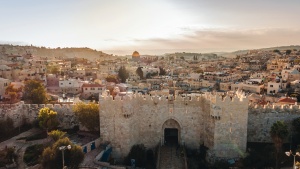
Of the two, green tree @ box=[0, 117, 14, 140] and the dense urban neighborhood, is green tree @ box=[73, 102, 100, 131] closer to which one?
the dense urban neighborhood

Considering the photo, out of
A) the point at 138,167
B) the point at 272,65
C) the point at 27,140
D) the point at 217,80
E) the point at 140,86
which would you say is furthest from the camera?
the point at 272,65

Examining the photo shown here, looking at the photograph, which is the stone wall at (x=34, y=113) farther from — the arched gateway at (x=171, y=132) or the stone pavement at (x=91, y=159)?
the arched gateway at (x=171, y=132)

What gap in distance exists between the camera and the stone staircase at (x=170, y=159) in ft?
62.5

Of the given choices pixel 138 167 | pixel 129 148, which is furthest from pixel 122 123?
pixel 138 167

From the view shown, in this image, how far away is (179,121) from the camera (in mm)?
20969

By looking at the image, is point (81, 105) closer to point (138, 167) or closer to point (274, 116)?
point (138, 167)

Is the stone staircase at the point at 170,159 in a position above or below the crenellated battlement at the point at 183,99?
below

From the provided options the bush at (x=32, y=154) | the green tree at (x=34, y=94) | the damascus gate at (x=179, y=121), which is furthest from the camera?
the green tree at (x=34, y=94)

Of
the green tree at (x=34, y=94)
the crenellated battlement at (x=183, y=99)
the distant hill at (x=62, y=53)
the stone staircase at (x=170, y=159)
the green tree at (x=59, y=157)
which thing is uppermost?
the distant hill at (x=62, y=53)

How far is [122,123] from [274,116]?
11.1 metres

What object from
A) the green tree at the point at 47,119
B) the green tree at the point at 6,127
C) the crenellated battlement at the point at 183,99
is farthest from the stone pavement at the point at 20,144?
the crenellated battlement at the point at 183,99

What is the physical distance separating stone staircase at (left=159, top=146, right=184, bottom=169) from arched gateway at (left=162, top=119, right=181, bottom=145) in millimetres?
812

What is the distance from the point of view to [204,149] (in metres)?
20.5

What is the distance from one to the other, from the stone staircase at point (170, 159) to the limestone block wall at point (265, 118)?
589 centimetres
